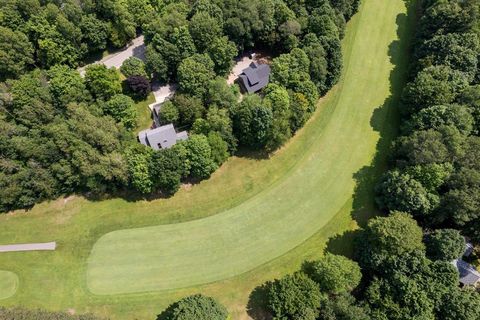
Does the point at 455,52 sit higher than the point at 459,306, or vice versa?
the point at 455,52

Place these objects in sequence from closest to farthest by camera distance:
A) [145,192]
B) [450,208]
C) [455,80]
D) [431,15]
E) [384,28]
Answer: [450,208]
[145,192]
[455,80]
[431,15]
[384,28]

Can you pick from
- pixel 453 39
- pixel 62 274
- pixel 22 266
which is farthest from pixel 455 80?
pixel 22 266

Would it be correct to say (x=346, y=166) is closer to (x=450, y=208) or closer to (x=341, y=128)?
(x=341, y=128)

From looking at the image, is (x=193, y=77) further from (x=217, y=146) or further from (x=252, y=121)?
(x=217, y=146)

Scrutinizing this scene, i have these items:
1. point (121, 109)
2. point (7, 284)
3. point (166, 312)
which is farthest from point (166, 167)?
point (7, 284)

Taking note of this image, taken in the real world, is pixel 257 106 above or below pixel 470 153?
below

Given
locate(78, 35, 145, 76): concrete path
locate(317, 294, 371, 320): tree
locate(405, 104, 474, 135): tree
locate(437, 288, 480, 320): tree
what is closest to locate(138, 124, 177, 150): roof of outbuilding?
locate(78, 35, 145, 76): concrete path

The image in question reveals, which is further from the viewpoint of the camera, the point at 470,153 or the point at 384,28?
the point at 384,28

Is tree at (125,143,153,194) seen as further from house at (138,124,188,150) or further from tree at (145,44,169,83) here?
tree at (145,44,169,83)
